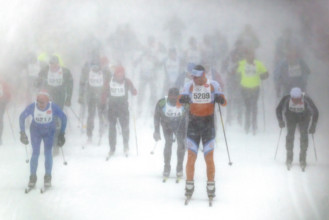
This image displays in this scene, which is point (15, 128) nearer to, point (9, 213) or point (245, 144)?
point (9, 213)

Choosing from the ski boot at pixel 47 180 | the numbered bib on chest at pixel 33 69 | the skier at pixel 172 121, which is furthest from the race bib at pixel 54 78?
the skier at pixel 172 121

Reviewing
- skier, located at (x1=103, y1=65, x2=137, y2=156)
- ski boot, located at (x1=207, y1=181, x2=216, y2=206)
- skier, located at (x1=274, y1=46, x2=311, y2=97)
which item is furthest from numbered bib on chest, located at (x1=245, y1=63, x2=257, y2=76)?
ski boot, located at (x1=207, y1=181, x2=216, y2=206)

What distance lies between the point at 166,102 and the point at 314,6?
1.15 meters

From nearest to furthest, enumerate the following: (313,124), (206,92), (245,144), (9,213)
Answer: (206,92), (9,213), (313,124), (245,144)

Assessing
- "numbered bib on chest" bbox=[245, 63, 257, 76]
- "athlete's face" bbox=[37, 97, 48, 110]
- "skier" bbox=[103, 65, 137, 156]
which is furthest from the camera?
"skier" bbox=[103, 65, 137, 156]

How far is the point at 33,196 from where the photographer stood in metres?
2.65

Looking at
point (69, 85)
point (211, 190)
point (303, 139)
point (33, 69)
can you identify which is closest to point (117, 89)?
point (69, 85)

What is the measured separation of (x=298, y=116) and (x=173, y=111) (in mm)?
835

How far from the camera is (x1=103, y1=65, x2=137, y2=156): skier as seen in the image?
10.7 feet

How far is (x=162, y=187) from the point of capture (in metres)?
2.64

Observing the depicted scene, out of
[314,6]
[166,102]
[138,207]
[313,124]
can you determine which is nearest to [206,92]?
[166,102]

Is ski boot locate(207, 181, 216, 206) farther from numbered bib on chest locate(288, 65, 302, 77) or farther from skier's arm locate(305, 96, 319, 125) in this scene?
numbered bib on chest locate(288, 65, 302, 77)

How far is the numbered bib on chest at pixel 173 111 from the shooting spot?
267 cm

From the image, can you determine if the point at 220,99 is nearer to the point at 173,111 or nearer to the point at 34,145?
the point at 173,111
